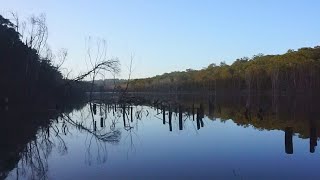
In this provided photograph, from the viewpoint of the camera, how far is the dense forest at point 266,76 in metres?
103

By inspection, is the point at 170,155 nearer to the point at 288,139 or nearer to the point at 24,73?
the point at 288,139

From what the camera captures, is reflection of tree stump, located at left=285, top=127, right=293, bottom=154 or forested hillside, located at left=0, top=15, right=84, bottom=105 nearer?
reflection of tree stump, located at left=285, top=127, right=293, bottom=154

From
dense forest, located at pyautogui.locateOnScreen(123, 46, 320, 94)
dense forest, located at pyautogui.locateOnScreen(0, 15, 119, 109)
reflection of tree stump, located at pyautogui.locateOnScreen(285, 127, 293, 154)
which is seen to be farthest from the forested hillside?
dense forest, located at pyautogui.locateOnScreen(123, 46, 320, 94)

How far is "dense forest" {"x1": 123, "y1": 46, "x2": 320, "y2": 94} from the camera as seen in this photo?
103062mm

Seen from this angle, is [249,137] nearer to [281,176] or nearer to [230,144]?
[230,144]

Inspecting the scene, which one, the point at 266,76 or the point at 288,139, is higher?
the point at 266,76

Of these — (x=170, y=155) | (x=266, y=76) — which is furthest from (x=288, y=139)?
(x=266, y=76)

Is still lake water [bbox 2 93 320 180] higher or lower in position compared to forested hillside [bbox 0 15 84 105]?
lower

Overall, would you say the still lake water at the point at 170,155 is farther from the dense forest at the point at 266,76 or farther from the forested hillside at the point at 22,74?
the dense forest at the point at 266,76

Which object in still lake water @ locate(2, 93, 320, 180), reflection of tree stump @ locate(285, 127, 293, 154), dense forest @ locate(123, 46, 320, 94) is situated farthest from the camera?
dense forest @ locate(123, 46, 320, 94)

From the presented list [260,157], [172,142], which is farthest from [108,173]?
[172,142]

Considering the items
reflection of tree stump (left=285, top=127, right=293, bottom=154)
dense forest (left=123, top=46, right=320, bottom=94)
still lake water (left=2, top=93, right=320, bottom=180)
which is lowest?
still lake water (left=2, top=93, right=320, bottom=180)

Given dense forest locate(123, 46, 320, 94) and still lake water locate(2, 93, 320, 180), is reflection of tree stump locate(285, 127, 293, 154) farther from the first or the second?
dense forest locate(123, 46, 320, 94)

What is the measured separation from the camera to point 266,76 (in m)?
119
